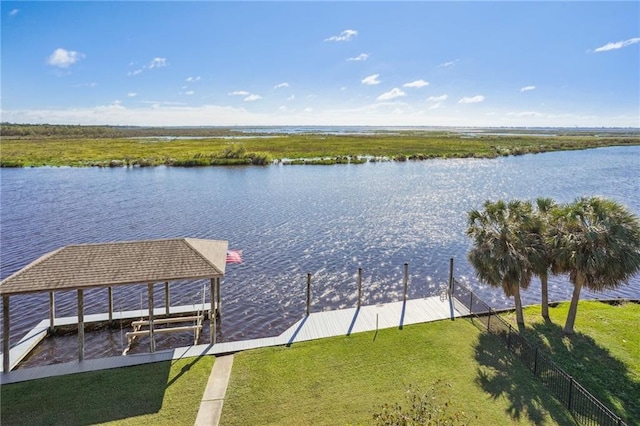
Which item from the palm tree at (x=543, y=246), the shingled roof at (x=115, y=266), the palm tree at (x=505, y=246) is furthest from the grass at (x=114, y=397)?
the palm tree at (x=543, y=246)

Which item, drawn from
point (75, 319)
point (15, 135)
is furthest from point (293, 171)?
point (15, 135)

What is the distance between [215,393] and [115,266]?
5812 mm

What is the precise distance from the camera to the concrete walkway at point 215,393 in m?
11.2

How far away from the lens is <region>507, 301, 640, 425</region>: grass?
12344 millimetres

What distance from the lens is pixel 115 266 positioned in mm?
14188

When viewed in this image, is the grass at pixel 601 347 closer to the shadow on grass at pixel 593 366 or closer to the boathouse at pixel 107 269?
the shadow on grass at pixel 593 366

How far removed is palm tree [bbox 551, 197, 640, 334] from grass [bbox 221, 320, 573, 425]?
14.0 ft

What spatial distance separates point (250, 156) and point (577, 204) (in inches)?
2711

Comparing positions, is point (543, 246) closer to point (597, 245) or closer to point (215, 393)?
point (597, 245)

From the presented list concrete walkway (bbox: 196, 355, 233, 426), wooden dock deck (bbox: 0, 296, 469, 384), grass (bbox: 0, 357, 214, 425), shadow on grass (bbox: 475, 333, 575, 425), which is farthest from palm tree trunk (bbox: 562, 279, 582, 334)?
grass (bbox: 0, 357, 214, 425)

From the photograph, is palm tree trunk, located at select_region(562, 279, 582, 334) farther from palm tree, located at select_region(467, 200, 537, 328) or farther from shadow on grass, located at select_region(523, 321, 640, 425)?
palm tree, located at select_region(467, 200, 537, 328)

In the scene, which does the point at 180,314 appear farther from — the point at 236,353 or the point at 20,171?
the point at 20,171

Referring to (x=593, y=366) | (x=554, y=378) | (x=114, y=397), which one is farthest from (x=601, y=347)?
(x=114, y=397)

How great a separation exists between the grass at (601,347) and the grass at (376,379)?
1809mm
